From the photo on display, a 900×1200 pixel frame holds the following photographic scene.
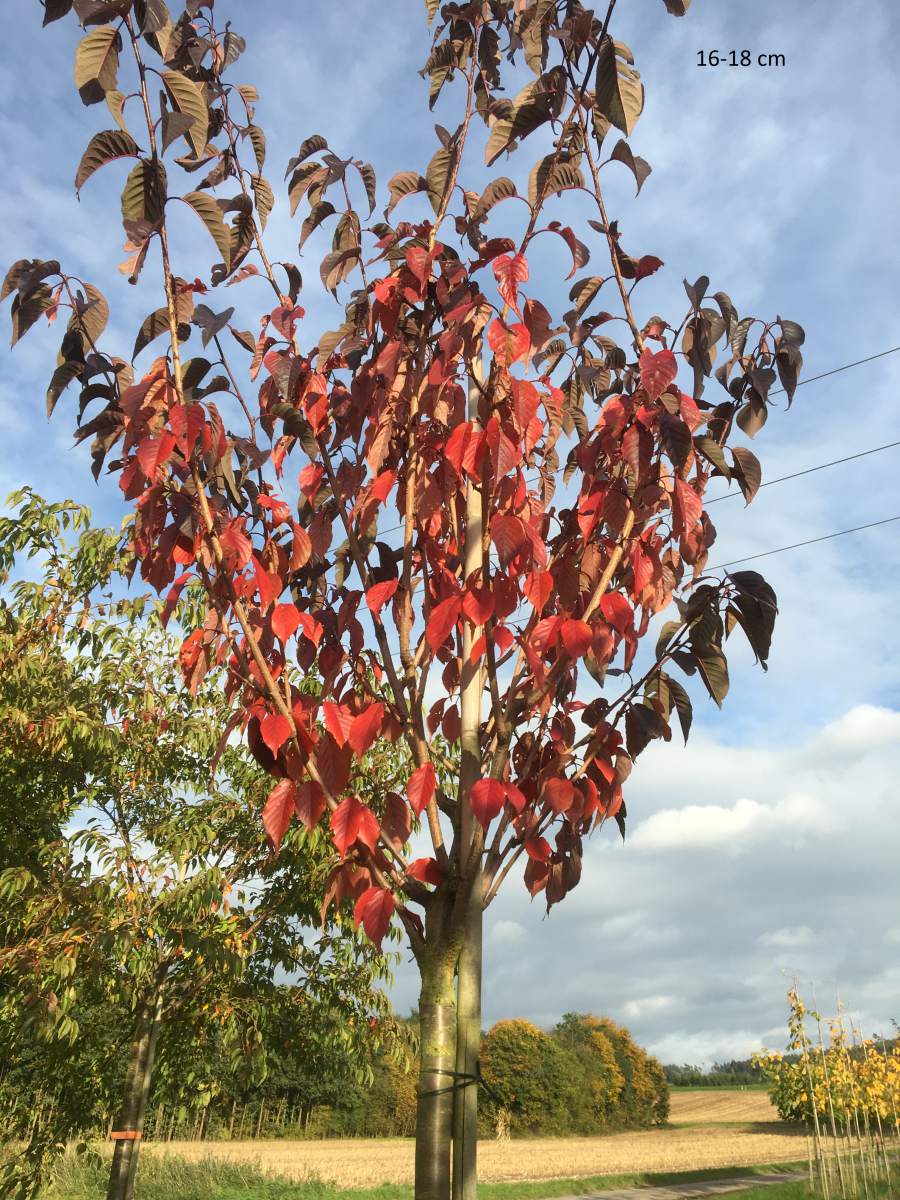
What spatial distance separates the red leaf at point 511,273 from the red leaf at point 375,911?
1.29 m

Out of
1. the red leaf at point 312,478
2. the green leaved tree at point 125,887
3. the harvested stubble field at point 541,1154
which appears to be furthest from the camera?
the harvested stubble field at point 541,1154

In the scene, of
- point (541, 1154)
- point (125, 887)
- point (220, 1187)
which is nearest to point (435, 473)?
point (125, 887)

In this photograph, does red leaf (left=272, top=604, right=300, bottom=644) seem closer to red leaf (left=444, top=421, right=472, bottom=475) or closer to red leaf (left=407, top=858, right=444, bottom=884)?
red leaf (left=444, top=421, right=472, bottom=475)

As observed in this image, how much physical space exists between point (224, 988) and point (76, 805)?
2094 millimetres

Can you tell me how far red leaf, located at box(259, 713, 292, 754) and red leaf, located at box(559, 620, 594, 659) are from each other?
615 millimetres

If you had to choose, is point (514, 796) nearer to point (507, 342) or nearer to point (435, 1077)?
point (435, 1077)

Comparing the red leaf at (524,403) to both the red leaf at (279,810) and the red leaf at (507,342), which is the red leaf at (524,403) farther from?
the red leaf at (279,810)

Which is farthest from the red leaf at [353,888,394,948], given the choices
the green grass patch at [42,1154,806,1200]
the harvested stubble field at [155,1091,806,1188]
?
the harvested stubble field at [155,1091,806,1188]

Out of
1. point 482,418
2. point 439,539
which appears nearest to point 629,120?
point 482,418

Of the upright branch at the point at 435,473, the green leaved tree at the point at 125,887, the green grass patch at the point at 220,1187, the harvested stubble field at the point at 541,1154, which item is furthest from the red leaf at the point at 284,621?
the harvested stubble field at the point at 541,1154

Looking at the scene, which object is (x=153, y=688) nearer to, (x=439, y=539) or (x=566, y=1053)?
(x=439, y=539)

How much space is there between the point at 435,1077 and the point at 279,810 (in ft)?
2.32

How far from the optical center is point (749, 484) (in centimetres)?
221

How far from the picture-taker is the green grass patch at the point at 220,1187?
1303cm
